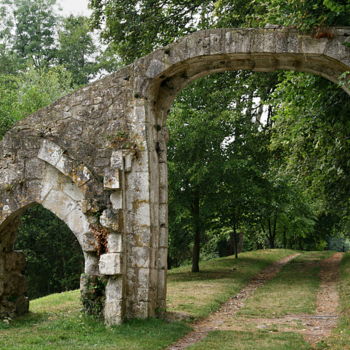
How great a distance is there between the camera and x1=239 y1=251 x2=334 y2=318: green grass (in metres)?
10.8

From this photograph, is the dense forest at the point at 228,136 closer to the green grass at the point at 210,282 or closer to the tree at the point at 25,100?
the tree at the point at 25,100

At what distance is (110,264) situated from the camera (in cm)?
845

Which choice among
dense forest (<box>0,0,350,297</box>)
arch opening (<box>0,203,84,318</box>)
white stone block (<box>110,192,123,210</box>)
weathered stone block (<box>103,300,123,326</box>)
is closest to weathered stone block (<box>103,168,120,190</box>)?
white stone block (<box>110,192,123,210</box>)

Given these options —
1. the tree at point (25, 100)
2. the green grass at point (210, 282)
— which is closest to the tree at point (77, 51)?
the tree at point (25, 100)

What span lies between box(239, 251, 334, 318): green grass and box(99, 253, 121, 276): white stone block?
3290 mm

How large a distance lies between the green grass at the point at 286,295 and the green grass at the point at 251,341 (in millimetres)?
2152

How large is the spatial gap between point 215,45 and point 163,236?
11.3ft

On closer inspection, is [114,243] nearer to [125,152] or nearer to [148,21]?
[125,152]

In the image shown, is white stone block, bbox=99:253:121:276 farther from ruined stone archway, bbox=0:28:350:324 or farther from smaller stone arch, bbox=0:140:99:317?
smaller stone arch, bbox=0:140:99:317

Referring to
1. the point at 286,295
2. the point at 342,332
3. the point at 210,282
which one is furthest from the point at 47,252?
the point at 342,332

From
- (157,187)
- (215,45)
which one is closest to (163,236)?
(157,187)

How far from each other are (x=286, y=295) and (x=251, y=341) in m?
5.97

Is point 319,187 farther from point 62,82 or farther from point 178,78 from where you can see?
point 62,82

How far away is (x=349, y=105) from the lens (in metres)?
8.88
